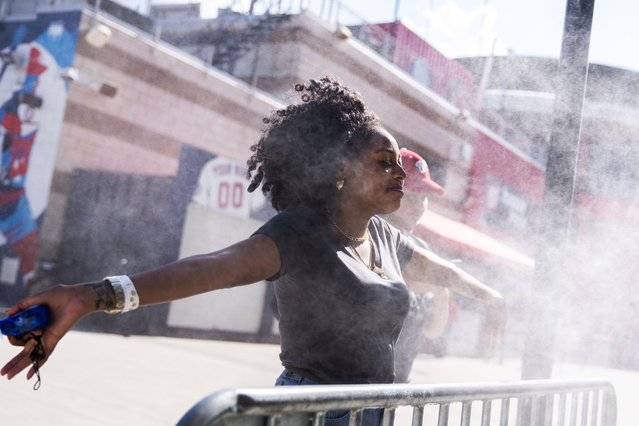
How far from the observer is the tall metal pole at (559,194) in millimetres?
Result: 2531

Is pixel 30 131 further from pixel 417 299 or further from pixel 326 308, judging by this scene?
pixel 326 308

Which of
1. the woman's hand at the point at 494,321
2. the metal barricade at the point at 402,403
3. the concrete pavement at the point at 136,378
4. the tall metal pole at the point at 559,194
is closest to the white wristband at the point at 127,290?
the metal barricade at the point at 402,403

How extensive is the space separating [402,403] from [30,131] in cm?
1002

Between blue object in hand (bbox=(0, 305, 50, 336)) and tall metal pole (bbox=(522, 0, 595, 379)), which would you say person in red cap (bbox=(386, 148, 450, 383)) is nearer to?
tall metal pole (bbox=(522, 0, 595, 379))

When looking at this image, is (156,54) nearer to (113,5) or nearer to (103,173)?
(103,173)

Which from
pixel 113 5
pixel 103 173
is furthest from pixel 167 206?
pixel 113 5

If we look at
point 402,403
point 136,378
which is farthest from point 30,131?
point 402,403

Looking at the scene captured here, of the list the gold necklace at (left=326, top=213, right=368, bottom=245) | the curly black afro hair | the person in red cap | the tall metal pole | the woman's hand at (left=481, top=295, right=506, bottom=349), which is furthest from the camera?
the person in red cap

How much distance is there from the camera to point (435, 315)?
304 centimetres

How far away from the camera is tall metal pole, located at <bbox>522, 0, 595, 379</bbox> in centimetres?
253

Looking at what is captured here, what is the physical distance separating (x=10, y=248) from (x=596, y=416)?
9.51m

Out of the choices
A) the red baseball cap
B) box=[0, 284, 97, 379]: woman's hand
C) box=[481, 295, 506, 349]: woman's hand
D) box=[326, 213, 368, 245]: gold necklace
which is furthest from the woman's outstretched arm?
the red baseball cap

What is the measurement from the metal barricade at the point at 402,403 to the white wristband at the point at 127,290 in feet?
1.01

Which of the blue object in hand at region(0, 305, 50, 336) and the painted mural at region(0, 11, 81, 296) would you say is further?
the painted mural at region(0, 11, 81, 296)
